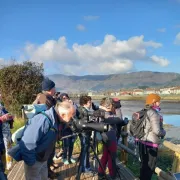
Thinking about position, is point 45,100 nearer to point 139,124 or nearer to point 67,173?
point 139,124

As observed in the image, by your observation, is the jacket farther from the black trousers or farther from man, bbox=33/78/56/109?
the black trousers

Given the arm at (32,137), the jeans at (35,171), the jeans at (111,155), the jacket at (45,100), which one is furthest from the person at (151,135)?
the arm at (32,137)

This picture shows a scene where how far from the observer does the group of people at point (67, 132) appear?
119 inches

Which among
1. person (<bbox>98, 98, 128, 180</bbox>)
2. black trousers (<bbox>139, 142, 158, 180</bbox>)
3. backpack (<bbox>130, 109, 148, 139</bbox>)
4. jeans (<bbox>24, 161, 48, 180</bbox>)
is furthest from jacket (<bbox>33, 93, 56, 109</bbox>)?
black trousers (<bbox>139, 142, 158, 180</bbox>)

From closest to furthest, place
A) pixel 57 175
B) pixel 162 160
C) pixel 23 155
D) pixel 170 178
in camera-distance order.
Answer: pixel 23 155, pixel 170 178, pixel 57 175, pixel 162 160

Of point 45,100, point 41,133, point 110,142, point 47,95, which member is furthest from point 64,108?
point 110,142

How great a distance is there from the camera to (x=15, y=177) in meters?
5.69

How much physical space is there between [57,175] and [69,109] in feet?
10.0

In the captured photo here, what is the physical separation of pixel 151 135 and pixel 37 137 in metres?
2.51

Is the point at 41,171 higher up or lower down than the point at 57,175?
higher up

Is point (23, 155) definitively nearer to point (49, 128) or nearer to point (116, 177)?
point (49, 128)

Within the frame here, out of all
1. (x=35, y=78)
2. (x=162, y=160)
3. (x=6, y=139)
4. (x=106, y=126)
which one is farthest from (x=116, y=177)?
(x=35, y=78)

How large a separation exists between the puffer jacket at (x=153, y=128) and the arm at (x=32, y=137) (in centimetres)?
229

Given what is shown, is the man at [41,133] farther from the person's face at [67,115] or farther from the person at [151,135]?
the person at [151,135]
